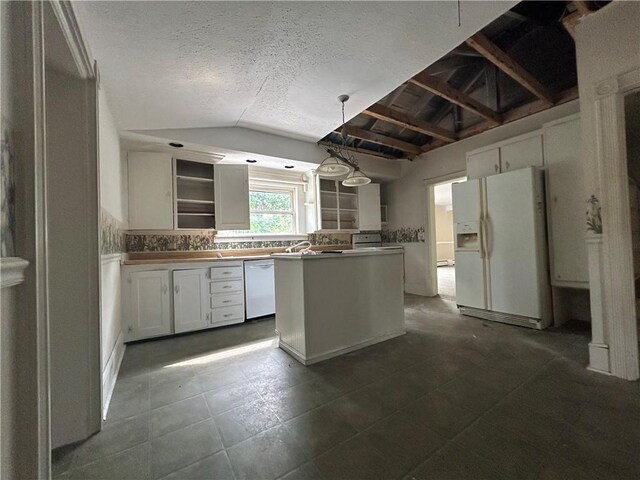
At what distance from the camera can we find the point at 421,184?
4.85 m

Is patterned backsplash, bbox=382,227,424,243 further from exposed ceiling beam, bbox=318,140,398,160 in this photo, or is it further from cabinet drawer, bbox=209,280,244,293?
cabinet drawer, bbox=209,280,244,293

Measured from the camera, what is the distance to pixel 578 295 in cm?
310

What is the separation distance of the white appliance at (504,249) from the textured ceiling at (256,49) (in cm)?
183

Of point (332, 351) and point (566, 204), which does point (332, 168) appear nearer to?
point (332, 351)

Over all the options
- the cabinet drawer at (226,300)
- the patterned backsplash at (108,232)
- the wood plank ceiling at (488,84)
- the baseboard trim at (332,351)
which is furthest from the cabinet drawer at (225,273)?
the wood plank ceiling at (488,84)

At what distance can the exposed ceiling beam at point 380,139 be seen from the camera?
148 inches

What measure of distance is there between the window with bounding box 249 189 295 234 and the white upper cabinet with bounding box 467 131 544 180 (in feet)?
9.51

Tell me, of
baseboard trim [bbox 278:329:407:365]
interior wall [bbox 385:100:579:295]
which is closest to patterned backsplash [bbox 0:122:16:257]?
baseboard trim [bbox 278:329:407:365]

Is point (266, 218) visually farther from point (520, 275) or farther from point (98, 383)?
point (520, 275)

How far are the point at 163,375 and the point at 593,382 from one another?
323 centimetres

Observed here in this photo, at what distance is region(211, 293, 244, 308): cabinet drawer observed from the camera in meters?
3.24

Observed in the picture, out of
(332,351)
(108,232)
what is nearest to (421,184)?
(332,351)

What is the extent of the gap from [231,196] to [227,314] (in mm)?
1662

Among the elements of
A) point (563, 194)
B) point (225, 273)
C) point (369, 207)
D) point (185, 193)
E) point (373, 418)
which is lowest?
point (373, 418)
